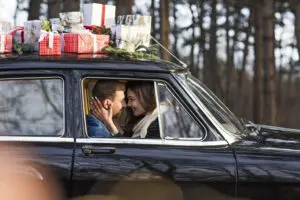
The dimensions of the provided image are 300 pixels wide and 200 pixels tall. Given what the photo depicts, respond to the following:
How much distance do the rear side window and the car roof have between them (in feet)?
0.34

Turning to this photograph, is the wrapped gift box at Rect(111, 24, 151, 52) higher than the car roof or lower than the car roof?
higher

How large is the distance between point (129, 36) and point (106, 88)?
0.60m

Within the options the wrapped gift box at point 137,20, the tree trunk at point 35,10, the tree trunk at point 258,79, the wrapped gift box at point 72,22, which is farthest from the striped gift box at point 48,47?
the tree trunk at point 258,79

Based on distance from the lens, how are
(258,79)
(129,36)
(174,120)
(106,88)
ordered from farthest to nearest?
(258,79), (129,36), (106,88), (174,120)

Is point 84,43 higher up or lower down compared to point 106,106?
higher up

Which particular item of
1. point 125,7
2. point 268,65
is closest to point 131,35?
point 125,7

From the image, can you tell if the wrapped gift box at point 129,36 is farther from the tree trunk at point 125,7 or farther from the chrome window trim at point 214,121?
the tree trunk at point 125,7

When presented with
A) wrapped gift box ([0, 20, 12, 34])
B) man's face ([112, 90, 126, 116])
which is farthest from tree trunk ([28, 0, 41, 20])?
man's face ([112, 90, 126, 116])

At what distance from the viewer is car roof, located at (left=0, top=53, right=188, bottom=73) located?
12.5 ft

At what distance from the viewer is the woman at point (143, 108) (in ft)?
12.8

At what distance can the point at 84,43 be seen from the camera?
4.26 metres

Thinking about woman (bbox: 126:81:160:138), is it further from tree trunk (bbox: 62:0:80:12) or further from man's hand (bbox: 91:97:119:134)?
tree trunk (bbox: 62:0:80:12)

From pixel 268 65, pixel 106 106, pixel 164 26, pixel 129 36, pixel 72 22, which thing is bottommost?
pixel 106 106

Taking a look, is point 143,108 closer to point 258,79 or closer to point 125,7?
point 125,7
